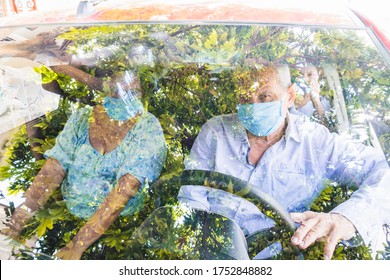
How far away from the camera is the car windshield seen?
185 cm

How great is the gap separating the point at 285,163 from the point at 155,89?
1.79ft

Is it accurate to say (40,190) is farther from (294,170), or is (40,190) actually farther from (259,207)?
(294,170)

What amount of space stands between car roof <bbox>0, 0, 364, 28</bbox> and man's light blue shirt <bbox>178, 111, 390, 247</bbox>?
0.40m

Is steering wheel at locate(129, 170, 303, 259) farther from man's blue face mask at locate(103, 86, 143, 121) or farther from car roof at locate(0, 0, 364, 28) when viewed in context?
car roof at locate(0, 0, 364, 28)

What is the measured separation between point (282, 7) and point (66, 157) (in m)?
1.05

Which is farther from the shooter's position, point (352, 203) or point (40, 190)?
point (40, 190)

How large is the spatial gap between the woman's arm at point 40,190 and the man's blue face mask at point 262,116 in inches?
28.4

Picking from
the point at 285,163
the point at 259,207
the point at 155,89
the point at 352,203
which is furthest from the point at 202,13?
the point at 352,203

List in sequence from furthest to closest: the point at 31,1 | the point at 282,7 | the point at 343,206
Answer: the point at 31,1
the point at 282,7
the point at 343,206

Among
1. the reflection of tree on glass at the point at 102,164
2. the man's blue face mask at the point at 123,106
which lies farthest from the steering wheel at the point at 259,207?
the man's blue face mask at the point at 123,106

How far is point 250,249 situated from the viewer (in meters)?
1.85

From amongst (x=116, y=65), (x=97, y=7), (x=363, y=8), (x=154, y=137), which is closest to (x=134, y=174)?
(x=154, y=137)

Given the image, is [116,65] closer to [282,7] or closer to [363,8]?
[282,7]

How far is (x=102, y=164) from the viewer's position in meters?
1.90
